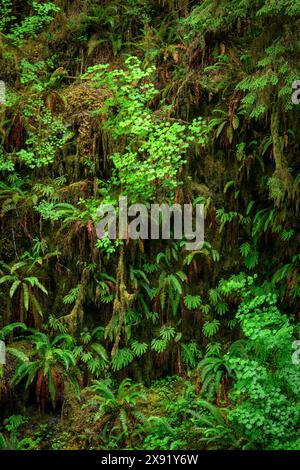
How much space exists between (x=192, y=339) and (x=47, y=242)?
126 inches

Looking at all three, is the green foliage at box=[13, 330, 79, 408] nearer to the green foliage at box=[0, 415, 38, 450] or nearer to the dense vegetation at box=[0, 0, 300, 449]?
the dense vegetation at box=[0, 0, 300, 449]

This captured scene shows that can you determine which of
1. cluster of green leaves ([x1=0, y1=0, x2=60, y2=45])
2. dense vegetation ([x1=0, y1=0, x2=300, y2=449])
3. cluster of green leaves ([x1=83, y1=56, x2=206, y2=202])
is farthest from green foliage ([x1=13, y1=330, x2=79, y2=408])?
cluster of green leaves ([x1=0, y1=0, x2=60, y2=45])

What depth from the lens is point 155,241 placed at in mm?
9195

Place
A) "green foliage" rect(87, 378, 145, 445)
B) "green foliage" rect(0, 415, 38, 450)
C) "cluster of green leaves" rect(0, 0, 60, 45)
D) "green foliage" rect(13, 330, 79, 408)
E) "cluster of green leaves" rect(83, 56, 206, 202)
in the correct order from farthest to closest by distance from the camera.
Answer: "cluster of green leaves" rect(0, 0, 60, 45)
"cluster of green leaves" rect(83, 56, 206, 202)
"green foliage" rect(13, 330, 79, 408)
"green foliage" rect(87, 378, 145, 445)
"green foliage" rect(0, 415, 38, 450)

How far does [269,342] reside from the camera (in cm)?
699

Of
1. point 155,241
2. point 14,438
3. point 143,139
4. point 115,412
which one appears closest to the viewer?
point 14,438

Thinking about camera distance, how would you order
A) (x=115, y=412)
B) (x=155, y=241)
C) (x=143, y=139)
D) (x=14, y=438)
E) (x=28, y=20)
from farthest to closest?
(x=28, y=20) < (x=143, y=139) < (x=155, y=241) < (x=115, y=412) < (x=14, y=438)

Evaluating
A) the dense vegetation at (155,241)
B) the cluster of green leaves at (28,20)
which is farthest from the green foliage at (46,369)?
the cluster of green leaves at (28,20)

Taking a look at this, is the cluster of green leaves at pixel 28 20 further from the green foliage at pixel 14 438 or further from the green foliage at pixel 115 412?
the green foliage at pixel 14 438

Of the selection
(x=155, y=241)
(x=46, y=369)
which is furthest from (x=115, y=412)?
(x=155, y=241)

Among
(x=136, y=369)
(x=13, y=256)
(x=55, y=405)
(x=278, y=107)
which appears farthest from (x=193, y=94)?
(x=55, y=405)

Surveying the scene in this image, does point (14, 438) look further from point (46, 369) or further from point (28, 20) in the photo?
point (28, 20)

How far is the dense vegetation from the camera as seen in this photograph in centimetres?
755
